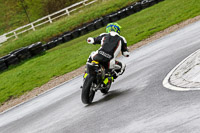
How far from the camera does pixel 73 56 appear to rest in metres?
21.6

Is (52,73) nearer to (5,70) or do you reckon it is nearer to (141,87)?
(5,70)

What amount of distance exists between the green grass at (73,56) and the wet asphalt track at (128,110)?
5.13 m

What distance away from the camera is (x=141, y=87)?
8680 millimetres

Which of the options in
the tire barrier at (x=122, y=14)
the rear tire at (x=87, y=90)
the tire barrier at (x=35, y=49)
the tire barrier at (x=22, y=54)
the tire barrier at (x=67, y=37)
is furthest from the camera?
the tire barrier at (x=122, y=14)

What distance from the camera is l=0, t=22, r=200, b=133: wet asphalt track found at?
5535mm

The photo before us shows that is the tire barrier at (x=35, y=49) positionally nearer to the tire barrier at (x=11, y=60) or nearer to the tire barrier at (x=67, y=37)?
the tire barrier at (x=11, y=60)

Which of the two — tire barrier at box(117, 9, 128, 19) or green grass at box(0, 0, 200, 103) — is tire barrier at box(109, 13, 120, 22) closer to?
tire barrier at box(117, 9, 128, 19)

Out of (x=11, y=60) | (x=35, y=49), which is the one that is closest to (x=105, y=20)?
(x=35, y=49)

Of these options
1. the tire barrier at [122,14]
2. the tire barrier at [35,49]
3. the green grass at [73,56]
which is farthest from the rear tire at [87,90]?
the tire barrier at [122,14]

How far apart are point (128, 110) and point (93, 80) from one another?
1834mm

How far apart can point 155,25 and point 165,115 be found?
16.4 m

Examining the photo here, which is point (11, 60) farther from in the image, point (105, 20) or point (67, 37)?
point (105, 20)

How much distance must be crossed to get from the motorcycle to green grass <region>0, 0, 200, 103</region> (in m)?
7.81

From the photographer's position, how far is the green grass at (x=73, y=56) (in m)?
18.0
